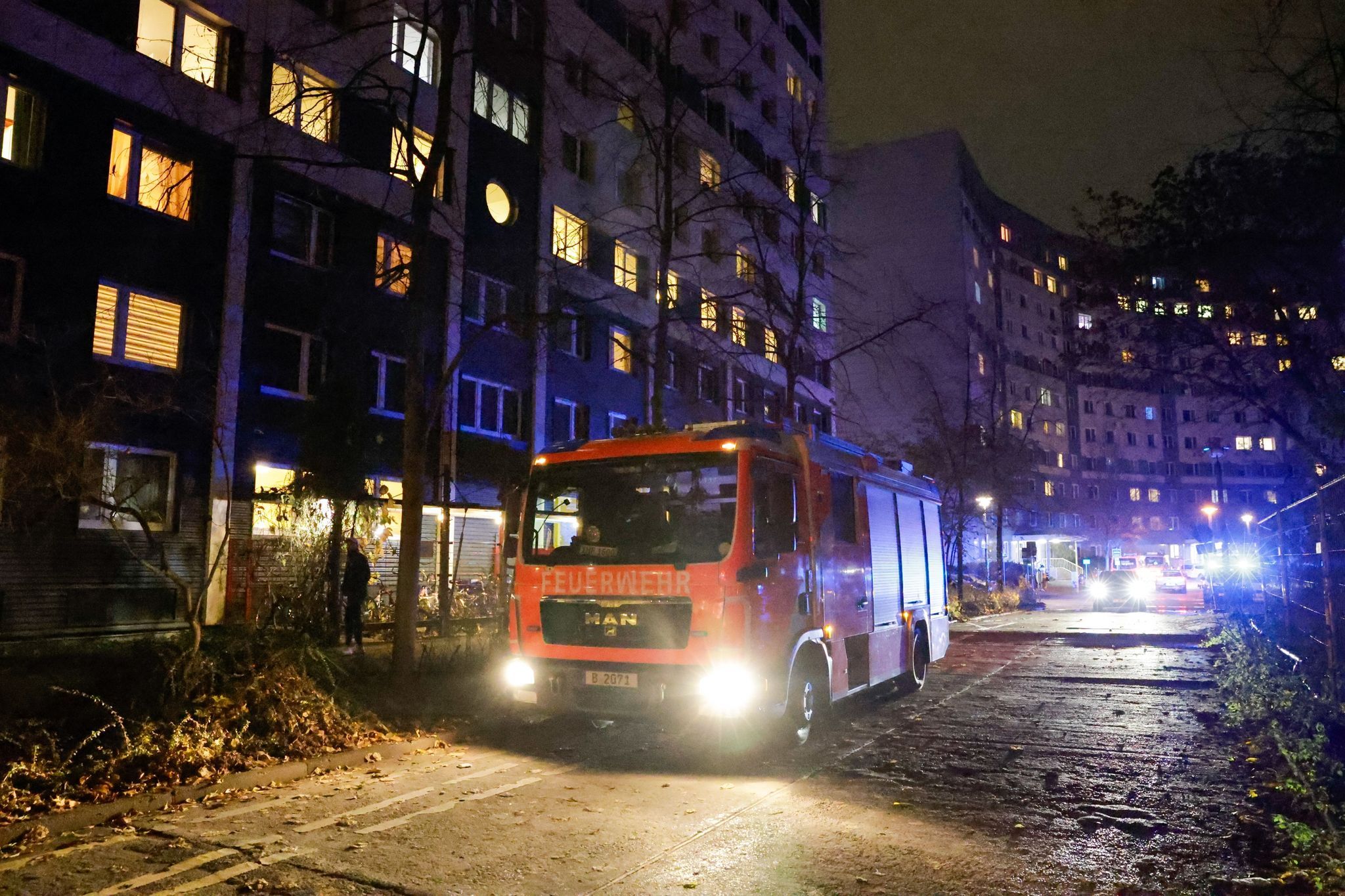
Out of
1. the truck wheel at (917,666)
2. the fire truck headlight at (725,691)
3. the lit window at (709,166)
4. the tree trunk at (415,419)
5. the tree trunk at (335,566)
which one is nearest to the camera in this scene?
the fire truck headlight at (725,691)

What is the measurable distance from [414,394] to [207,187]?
1117 centimetres

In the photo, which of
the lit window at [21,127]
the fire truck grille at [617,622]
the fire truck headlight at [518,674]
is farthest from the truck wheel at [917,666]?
the lit window at [21,127]

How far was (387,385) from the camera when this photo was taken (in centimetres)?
2292

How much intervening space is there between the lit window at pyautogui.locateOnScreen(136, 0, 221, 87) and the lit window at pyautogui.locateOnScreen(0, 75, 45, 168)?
2360 millimetres

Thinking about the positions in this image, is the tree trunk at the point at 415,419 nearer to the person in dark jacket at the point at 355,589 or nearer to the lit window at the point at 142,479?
the person in dark jacket at the point at 355,589

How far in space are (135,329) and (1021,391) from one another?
72017 mm

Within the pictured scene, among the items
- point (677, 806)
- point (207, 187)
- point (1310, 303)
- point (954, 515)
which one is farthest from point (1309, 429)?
point (207, 187)

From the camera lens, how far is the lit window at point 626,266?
31812 millimetres

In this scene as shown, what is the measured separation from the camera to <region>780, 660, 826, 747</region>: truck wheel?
9211mm

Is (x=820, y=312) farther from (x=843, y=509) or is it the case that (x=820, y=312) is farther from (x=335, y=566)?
(x=843, y=509)

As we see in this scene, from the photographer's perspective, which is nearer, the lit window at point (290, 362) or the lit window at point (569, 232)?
the lit window at point (290, 362)

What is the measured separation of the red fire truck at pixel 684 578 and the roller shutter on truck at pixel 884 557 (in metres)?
1.20

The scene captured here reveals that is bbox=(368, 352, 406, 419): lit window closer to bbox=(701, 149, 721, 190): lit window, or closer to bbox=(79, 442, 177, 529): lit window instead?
bbox=(79, 442, 177, 529): lit window

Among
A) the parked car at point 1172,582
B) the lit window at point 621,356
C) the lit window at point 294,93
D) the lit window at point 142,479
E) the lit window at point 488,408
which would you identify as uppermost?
the lit window at point 294,93
